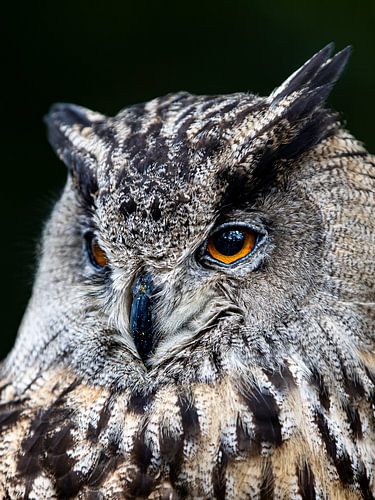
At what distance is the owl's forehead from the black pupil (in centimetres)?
5

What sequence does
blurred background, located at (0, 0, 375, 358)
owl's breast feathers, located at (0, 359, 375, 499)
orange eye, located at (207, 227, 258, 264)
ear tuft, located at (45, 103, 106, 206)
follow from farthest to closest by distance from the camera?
blurred background, located at (0, 0, 375, 358), ear tuft, located at (45, 103, 106, 206), orange eye, located at (207, 227, 258, 264), owl's breast feathers, located at (0, 359, 375, 499)

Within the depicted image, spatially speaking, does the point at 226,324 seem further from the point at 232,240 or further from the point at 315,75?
the point at 315,75

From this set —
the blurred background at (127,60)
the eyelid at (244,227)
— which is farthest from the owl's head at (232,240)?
the blurred background at (127,60)

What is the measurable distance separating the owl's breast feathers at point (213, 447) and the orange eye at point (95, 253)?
330 mm

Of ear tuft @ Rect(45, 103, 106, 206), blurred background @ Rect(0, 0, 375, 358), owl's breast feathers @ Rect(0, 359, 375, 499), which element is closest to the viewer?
owl's breast feathers @ Rect(0, 359, 375, 499)

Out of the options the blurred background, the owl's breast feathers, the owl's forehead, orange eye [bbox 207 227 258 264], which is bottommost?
the owl's breast feathers

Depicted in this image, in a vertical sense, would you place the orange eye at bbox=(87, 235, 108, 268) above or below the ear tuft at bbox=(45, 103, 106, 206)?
below

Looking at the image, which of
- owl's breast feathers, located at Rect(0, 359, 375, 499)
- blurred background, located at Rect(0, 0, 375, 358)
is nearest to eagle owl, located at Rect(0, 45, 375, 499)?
owl's breast feathers, located at Rect(0, 359, 375, 499)

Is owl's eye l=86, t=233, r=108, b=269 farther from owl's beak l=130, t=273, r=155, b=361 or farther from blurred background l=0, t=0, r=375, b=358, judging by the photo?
blurred background l=0, t=0, r=375, b=358

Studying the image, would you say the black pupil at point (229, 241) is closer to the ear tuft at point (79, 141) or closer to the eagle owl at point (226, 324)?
the eagle owl at point (226, 324)

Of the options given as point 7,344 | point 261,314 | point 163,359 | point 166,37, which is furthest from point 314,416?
point 166,37

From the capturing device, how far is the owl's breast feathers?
5.09ft

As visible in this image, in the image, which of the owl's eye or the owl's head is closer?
the owl's head

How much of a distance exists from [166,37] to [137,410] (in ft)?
8.14
